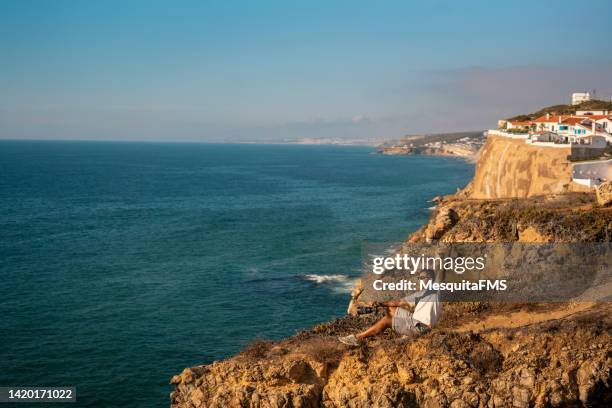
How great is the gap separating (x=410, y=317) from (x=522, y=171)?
131ft

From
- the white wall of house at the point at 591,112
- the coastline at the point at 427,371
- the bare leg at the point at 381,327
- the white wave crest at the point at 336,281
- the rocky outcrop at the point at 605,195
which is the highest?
the white wall of house at the point at 591,112

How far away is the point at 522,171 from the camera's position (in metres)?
49.5

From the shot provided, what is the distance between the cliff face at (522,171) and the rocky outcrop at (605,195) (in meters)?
15.6

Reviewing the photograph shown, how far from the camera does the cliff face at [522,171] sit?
1709 inches

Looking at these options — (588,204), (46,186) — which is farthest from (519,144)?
(46,186)

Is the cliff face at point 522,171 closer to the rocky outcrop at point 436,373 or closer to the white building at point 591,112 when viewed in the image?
the white building at point 591,112

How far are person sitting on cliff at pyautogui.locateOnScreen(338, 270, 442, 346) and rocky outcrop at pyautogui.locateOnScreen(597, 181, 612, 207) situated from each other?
1116cm

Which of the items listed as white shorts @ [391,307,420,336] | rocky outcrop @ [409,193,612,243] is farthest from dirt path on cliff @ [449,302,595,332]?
rocky outcrop @ [409,193,612,243]

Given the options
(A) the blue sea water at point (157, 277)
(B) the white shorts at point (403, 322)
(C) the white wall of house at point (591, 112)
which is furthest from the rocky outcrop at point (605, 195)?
(C) the white wall of house at point (591, 112)

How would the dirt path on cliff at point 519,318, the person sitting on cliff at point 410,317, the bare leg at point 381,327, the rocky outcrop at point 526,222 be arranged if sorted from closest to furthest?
the person sitting on cliff at point 410,317 < the bare leg at point 381,327 < the dirt path on cliff at point 519,318 < the rocky outcrop at point 526,222

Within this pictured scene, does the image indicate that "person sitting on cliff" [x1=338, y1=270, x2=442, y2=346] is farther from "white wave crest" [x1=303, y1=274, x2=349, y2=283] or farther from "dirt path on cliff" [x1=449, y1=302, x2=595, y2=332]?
"white wave crest" [x1=303, y1=274, x2=349, y2=283]

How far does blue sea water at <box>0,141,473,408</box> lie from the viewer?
80.6 feet

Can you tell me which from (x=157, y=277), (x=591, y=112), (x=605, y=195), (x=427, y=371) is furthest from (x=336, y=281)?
(x=591, y=112)

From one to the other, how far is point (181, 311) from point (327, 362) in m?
19.9
